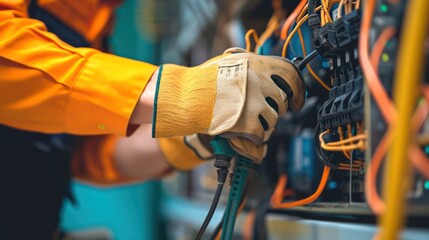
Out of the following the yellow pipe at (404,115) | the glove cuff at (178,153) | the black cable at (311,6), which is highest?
the black cable at (311,6)

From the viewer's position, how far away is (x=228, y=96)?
0.71 metres

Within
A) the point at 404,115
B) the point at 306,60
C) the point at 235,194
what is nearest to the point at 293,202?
the point at 235,194

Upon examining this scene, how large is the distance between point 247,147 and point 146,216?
1.52 metres

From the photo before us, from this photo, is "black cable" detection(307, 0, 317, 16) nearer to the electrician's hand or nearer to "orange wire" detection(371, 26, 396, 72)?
the electrician's hand

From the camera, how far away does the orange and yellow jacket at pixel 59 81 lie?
0.76m

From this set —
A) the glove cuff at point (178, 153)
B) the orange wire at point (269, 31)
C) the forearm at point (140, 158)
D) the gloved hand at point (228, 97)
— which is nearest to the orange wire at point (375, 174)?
the gloved hand at point (228, 97)

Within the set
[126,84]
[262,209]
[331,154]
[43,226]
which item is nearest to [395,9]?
[331,154]

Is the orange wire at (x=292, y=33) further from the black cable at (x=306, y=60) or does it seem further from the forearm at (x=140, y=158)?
the forearm at (x=140, y=158)

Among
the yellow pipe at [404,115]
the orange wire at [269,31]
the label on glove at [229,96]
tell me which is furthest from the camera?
the orange wire at [269,31]

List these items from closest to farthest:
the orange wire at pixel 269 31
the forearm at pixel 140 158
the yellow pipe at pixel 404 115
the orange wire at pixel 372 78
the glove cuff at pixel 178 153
Answer: the yellow pipe at pixel 404 115
the orange wire at pixel 372 78
the orange wire at pixel 269 31
the glove cuff at pixel 178 153
the forearm at pixel 140 158

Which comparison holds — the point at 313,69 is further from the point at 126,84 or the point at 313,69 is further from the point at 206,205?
the point at 206,205

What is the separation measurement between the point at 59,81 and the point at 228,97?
29 centimetres

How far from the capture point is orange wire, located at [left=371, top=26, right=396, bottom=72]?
527mm

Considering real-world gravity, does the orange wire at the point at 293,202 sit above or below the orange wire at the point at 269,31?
below
